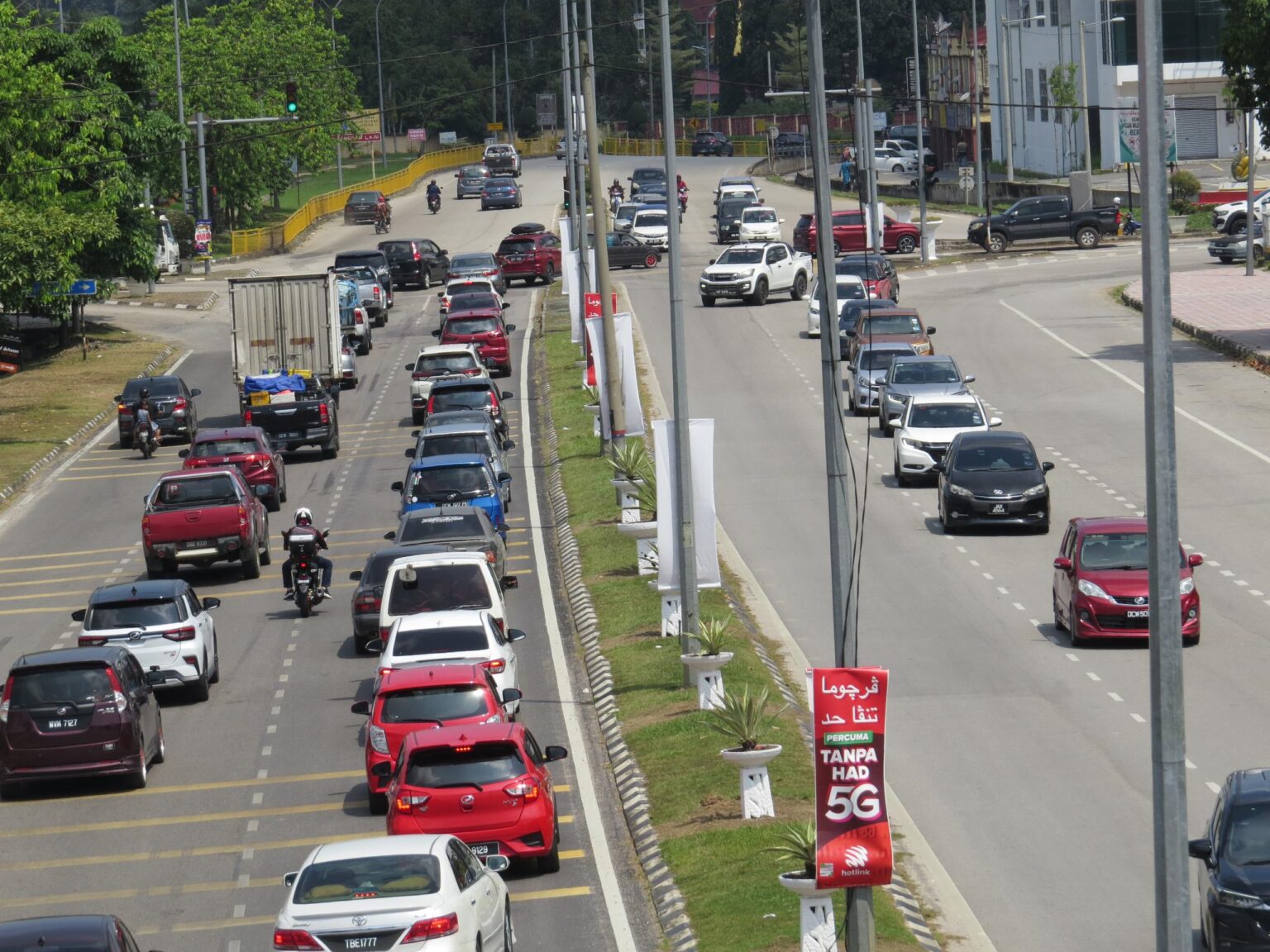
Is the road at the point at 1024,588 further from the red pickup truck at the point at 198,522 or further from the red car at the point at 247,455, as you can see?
the red car at the point at 247,455

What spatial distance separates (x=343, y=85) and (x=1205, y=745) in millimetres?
107198

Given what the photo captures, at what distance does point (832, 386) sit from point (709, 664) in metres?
8.91

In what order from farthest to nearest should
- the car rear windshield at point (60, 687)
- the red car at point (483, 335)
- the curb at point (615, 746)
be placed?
the red car at point (483, 335) < the car rear windshield at point (60, 687) < the curb at point (615, 746)

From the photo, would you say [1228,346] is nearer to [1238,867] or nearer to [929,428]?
[929,428]

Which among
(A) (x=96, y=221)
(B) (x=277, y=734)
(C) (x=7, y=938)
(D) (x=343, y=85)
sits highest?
(D) (x=343, y=85)

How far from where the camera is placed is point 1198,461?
122ft

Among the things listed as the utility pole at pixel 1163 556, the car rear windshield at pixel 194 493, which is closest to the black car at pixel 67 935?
the utility pole at pixel 1163 556

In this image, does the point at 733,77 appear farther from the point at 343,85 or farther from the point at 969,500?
the point at 969,500

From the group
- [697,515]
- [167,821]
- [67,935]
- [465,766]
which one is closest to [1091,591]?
[697,515]

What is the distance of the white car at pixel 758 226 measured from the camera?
248 ft

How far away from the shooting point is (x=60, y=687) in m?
21.8

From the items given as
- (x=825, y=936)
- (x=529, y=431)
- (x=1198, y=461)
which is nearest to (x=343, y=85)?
(x=529, y=431)

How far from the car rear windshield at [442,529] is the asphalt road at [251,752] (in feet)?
4.44

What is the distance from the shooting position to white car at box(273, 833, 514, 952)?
514 inches
